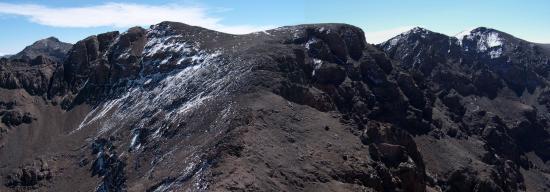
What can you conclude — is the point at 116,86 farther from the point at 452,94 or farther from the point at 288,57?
the point at 452,94

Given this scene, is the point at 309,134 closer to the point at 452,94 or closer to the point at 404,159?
the point at 404,159

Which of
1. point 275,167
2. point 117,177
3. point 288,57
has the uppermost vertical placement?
point 288,57

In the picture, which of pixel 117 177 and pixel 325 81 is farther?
pixel 325 81

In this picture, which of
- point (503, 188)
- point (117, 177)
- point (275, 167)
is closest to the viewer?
point (275, 167)

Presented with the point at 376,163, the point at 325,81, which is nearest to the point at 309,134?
the point at 376,163

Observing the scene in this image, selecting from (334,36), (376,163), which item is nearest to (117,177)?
(376,163)

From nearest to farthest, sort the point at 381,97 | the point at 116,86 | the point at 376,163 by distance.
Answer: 1. the point at 376,163
2. the point at 116,86
3. the point at 381,97

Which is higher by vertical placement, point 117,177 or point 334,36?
point 334,36
